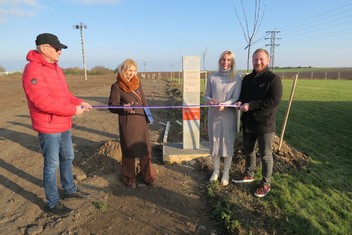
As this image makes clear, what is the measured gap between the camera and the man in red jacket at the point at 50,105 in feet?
10.9

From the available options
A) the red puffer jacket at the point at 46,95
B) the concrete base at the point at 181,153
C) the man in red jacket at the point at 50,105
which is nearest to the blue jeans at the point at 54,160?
the man in red jacket at the point at 50,105

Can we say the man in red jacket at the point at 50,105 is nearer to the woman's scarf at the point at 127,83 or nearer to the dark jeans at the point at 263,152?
the woman's scarf at the point at 127,83

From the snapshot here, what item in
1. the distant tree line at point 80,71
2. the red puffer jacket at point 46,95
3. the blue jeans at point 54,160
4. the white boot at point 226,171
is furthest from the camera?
the distant tree line at point 80,71

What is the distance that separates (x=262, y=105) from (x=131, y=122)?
1.90m

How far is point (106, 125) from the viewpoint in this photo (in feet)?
30.4

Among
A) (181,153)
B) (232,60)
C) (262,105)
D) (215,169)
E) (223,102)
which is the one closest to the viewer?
(262,105)

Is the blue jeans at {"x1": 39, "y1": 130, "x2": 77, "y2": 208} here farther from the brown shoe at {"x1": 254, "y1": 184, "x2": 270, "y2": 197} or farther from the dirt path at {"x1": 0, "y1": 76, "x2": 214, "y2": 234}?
the brown shoe at {"x1": 254, "y1": 184, "x2": 270, "y2": 197}

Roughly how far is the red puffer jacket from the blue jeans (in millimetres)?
134

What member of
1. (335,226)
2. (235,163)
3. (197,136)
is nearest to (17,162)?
(197,136)

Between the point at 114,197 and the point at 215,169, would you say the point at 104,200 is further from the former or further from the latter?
the point at 215,169

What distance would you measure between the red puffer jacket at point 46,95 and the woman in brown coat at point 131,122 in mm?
729

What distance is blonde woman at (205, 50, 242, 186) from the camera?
165 inches

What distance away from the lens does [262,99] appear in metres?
3.94

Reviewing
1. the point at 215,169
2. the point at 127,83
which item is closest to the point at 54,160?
the point at 127,83
